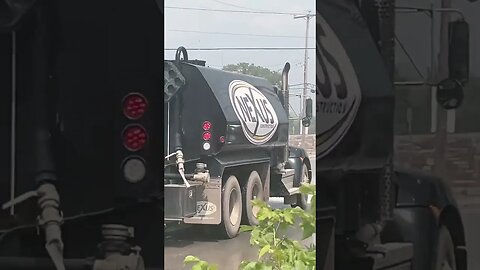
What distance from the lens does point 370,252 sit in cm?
187

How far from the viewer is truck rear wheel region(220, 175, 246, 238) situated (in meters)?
1.99

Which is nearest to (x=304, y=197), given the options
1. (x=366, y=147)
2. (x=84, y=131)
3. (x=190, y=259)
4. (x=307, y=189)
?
(x=307, y=189)

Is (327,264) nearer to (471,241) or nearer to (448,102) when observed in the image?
(471,241)

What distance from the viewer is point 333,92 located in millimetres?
1846

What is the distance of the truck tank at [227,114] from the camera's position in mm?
2053

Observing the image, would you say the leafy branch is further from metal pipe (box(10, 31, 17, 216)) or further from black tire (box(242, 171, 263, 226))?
metal pipe (box(10, 31, 17, 216))

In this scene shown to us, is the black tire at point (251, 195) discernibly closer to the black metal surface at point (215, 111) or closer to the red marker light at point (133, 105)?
the black metal surface at point (215, 111)

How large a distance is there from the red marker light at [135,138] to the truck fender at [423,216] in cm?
68

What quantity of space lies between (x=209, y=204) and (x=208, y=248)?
6.8 inches

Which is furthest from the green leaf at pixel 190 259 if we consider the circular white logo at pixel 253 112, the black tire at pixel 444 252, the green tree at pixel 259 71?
the black tire at pixel 444 252

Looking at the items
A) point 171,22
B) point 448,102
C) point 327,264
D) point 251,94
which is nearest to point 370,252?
point 327,264

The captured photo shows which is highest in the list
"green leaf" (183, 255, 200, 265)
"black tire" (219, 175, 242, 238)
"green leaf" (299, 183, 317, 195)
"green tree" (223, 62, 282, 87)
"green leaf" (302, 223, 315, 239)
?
"green tree" (223, 62, 282, 87)

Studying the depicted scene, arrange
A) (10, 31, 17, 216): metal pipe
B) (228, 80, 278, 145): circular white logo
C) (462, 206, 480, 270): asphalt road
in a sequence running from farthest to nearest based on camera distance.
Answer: (228, 80, 278, 145): circular white logo < (462, 206, 480, 270): asphalt road < (10, 31, 17, 216): metal pipe

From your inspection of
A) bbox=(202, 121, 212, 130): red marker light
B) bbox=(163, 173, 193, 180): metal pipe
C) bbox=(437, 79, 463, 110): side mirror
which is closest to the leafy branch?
bbox=(163, 173, 193, 180): metal pipe
